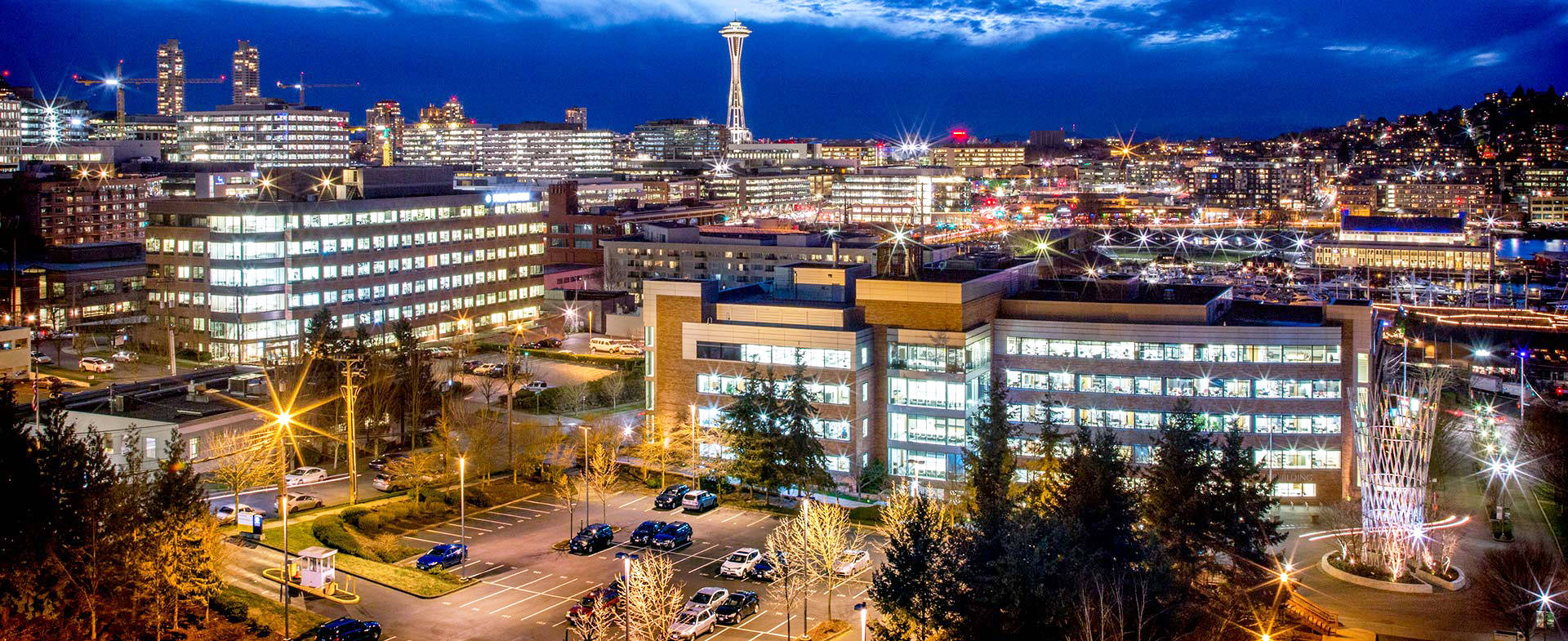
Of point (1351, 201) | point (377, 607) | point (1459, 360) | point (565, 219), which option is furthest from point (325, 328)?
point (1351, 201)

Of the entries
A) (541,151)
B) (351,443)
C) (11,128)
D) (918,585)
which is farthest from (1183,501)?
(541,151)

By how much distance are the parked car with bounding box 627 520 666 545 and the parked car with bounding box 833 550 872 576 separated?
5.14 meters

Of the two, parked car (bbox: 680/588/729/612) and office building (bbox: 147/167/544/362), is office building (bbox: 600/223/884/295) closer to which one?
office building (bbox: 147/167/544/362)

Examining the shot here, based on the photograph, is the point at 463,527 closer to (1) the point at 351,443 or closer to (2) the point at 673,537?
(2) the point at 673,537

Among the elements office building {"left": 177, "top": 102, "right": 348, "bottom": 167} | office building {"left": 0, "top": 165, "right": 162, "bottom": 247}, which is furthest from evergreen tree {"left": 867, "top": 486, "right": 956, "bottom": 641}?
office building {"left": 177, "top": 102, "right": 348, "bottom": 167}

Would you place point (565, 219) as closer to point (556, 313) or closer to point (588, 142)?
point (556, 313)

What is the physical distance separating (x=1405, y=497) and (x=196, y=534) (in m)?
27.7

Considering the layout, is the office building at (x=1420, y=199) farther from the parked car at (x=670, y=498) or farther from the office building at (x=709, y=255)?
the parked car at (x=670, y=498)

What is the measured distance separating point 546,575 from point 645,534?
3.41 metres

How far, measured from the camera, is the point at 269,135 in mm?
131125

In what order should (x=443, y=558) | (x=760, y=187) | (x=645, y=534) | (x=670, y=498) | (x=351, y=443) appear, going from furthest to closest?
(x=760, y=187) < (x=670, y=498) < (x=351, y=443) < (x=645, y=534) < (x=443, y=558)

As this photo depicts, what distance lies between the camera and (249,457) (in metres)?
35.4

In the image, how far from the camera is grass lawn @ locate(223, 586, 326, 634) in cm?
2594

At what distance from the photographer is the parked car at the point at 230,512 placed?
32.2 m
